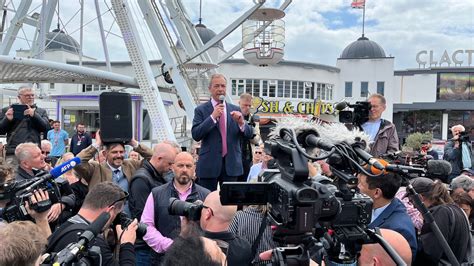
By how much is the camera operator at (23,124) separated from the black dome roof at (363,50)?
45813 millimetres

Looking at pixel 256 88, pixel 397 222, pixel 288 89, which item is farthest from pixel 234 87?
pixel 397 222

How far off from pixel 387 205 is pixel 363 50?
4862cm

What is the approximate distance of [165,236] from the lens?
416 cm

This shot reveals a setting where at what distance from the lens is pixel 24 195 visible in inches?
124

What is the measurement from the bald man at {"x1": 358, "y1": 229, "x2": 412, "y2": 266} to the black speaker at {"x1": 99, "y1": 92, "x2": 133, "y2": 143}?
355 centimetres

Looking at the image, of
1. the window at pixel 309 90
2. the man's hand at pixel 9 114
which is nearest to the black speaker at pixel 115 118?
the man's hand at pixel 9 114

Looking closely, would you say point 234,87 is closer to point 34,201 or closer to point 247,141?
point 247,141

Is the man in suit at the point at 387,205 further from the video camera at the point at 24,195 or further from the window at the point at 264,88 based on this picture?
the window at the point at 264,88

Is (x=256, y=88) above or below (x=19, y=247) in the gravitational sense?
above

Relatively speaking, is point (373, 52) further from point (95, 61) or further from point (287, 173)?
point (287, 173)

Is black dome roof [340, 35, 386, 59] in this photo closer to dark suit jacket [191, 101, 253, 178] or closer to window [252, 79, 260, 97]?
window [252, 79, 260, 97]

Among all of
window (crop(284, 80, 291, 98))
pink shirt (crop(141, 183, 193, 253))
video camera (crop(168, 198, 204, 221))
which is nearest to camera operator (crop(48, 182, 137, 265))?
pink shirt (crop(141, 183, 193, 253))

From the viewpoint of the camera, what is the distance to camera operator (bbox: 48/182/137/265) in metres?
3.13

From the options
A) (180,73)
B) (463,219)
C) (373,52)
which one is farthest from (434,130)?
(463,219)
